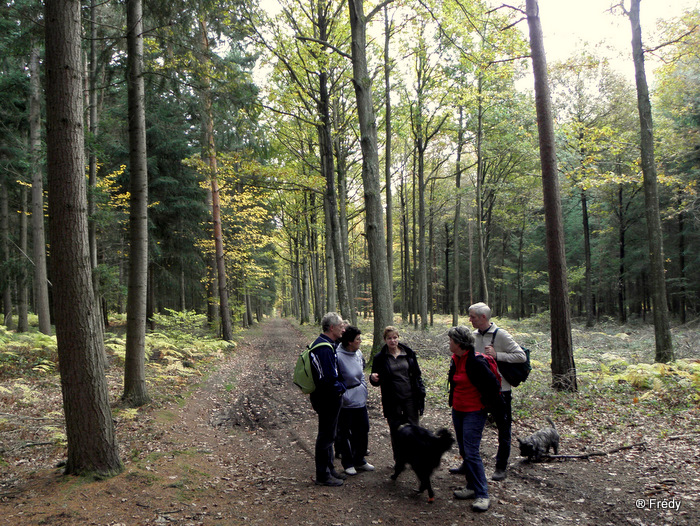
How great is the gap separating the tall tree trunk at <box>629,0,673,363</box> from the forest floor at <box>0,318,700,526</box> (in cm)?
319

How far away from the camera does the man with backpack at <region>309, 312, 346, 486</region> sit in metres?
4.57

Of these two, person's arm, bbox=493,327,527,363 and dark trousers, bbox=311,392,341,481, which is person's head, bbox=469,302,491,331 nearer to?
person's arm, bbox=493,327,527,363

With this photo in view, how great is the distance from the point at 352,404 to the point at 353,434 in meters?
0.54

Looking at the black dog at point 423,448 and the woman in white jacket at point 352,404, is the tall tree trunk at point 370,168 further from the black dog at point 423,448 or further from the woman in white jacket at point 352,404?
the black dog at point 423,448

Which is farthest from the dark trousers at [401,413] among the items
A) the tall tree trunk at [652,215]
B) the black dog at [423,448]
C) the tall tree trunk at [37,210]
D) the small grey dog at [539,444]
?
the tall tree trunk at [37,210]

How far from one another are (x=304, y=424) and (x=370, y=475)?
2.89m

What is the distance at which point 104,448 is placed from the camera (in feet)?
14.7

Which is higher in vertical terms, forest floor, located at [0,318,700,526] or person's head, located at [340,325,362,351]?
person's head, located at [340,325,362,351]

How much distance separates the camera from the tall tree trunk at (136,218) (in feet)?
24.4

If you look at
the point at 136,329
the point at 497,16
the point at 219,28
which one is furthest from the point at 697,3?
the point at 136,329

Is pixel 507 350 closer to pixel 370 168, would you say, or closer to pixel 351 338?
pixel 351 338

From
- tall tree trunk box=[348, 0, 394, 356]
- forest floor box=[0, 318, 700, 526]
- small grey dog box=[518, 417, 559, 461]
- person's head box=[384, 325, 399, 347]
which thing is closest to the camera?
forest floor box=[0, 318, 700, 526]

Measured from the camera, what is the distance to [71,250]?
14.1ft

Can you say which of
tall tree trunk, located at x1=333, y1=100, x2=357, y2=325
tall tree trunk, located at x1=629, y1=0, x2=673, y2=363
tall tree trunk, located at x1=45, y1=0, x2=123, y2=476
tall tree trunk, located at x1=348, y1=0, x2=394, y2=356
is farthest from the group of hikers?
tall tree trunk, located at x1=333, y1=100, x2=357, y2=325
